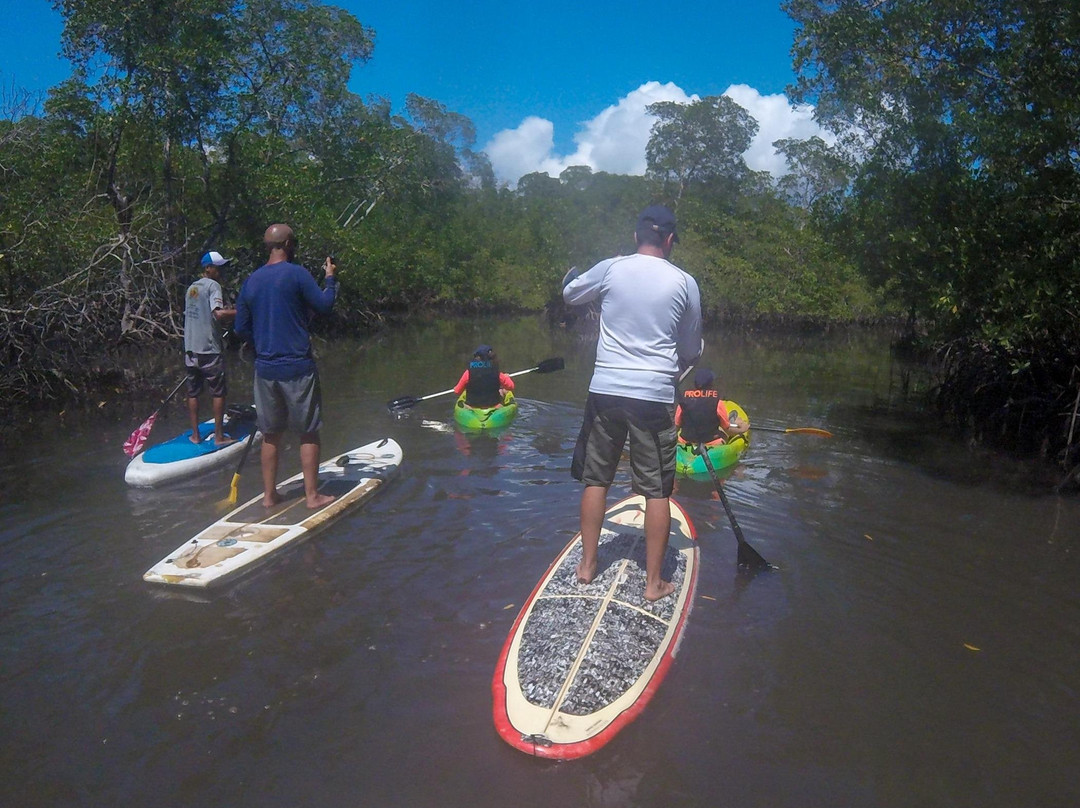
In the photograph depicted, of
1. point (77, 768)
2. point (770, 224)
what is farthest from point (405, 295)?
point (77, 768)

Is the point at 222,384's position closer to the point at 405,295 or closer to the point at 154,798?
the point at 154,798

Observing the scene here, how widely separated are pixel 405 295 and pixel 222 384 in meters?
27.6

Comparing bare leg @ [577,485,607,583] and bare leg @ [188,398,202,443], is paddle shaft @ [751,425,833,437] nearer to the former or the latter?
bare leg @ [577,485,607,583]

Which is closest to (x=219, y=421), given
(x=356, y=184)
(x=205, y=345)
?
(x=205, y=345)

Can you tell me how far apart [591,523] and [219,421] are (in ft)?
15.7

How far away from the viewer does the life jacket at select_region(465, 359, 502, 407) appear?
30.2 feet

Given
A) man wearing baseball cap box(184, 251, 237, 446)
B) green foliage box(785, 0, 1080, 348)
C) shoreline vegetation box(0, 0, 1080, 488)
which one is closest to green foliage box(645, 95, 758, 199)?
shoreline vegetation box(0, 0, 1080, 488)

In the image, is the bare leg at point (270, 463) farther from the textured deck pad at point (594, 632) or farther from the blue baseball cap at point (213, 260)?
the textured deck pad at point (594, 632)

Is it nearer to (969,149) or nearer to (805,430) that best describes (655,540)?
(805,430)

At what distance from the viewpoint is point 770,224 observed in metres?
29.1

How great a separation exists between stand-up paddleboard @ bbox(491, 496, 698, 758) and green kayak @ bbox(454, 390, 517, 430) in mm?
4768

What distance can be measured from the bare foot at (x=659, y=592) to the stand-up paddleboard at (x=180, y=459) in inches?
182

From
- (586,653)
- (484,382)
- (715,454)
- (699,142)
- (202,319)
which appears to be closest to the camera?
(586,653)

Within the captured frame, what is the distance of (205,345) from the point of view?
22.9 feet
